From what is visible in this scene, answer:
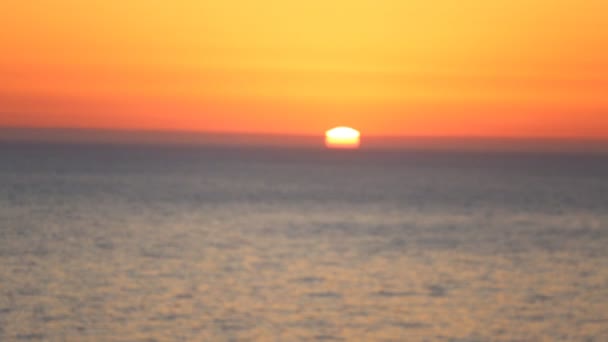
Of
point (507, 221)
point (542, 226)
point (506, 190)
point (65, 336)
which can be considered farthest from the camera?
point (506, 190)

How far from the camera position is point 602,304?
20.0m

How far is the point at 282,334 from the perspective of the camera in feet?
54.2

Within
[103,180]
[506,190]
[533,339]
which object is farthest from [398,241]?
[103,180]

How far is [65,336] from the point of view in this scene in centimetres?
1567

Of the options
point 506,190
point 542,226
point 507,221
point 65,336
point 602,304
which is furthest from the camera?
point 506,190

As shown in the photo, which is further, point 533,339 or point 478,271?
point 478,271

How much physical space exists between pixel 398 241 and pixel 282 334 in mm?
18661

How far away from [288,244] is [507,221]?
17.3m

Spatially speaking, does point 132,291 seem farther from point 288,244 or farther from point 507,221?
point 507,221

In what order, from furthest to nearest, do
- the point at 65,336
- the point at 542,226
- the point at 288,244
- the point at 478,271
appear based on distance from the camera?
the point at 542,226
the point at 288,244
the point at 478,271
the point at 65,336

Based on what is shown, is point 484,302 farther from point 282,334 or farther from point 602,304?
point 282,334

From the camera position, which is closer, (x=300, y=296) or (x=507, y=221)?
(x=300, y=296)

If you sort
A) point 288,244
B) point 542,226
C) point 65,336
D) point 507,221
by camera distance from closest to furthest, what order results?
point 65,336, point 288,244, point 542,226, point 507,221

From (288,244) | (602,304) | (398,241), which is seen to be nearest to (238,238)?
(288,244)
